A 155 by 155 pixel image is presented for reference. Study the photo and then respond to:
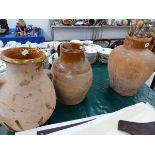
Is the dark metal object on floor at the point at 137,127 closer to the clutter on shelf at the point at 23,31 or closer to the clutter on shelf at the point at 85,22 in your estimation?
the clutter on shelf at the point at 23,31

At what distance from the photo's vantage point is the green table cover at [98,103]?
0.69 meters

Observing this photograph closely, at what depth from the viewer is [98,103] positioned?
0.77 m

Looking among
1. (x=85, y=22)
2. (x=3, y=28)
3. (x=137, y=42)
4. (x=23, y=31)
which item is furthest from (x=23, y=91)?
(x=85, y=22)

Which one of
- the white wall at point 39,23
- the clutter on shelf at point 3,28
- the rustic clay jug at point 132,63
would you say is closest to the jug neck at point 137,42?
the rustic clay jug at point 132,63

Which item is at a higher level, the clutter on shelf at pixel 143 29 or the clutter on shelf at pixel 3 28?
the clutter on shelf at pixel 143 29

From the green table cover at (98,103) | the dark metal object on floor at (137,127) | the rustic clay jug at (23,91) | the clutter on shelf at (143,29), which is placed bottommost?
the green table cover at (98,103)

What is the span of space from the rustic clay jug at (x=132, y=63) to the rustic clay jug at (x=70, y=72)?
0.17 m

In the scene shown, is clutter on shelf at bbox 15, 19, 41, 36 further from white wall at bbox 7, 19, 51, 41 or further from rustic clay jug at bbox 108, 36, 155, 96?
rustic clay jug at bbox 108, 36, 155, 96

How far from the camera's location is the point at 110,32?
10.4 ft

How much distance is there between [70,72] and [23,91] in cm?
19

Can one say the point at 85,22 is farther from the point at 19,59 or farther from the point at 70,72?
the point at 19,59

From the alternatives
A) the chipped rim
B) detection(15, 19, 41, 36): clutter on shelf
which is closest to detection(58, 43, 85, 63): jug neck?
the chipped rim

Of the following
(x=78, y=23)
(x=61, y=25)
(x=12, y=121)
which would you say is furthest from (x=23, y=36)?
(x=12, y=121)

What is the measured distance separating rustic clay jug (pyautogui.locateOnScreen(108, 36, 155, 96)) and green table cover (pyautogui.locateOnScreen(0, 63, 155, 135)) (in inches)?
2.3
